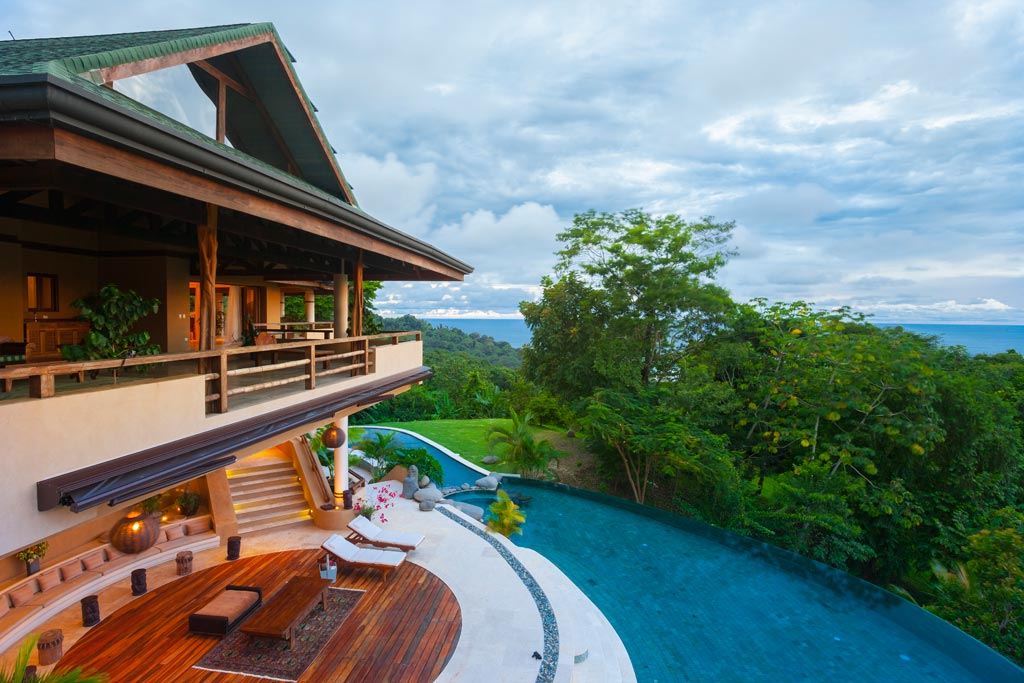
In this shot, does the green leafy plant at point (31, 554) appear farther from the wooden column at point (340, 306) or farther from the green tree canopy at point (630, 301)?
the green tree canopy at point (630, 301)

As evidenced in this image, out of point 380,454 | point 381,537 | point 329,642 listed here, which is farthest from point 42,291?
point 380,454

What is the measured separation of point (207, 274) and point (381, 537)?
715 cm

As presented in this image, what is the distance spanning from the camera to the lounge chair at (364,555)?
31.7 ft

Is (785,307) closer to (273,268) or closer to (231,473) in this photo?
(273,268)

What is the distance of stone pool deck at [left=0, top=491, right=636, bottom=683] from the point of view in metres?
7.36

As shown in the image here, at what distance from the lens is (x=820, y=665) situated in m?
10.1

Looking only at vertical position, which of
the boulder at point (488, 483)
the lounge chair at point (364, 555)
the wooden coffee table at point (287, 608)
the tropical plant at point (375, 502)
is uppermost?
the wooden coffee table at point (287, 608)

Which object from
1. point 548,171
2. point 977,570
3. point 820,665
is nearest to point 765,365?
point 977,570

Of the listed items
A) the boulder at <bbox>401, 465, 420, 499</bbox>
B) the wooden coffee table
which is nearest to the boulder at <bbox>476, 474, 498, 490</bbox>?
the boulder at <bbox>401, 465, 420, 499</bbox>

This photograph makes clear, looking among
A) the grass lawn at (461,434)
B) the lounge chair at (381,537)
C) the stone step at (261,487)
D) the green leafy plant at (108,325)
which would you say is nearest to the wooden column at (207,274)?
the green leafy plant at (108,325)

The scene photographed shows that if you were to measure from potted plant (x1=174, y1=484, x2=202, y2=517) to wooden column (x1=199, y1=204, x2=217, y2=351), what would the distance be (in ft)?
22.8

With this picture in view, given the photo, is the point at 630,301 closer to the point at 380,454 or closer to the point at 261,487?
the point at 380,454

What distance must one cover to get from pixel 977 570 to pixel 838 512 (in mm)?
3502

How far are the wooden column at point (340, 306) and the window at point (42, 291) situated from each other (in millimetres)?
5086
